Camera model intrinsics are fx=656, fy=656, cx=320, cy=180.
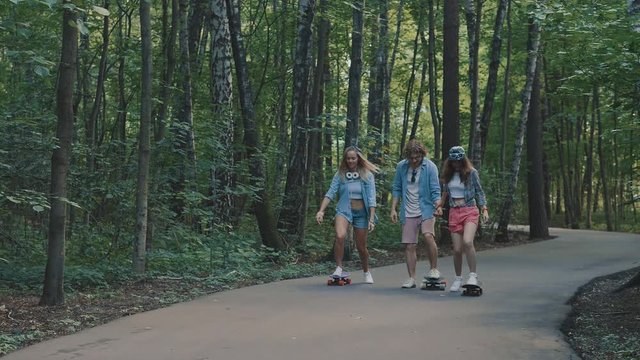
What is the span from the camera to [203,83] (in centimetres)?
2048

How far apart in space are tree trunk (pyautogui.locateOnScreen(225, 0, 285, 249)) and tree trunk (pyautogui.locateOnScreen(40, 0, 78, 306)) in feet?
18.4

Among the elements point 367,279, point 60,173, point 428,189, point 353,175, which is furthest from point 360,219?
point 60,173

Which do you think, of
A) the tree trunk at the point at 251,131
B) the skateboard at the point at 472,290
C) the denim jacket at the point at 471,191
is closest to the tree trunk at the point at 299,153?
the tree trunk at the point at 251,131

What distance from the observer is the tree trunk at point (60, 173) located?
7082 mm

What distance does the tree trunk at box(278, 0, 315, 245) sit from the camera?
14422mm

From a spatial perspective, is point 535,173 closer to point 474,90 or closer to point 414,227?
point 474,90

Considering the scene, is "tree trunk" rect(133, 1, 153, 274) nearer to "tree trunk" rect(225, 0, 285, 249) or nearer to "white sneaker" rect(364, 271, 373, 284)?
"white sneaker" rect(364, 271, 373, 284)

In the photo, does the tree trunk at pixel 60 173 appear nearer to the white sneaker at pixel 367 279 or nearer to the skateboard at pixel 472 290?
the white sneaker at pixel 367 279

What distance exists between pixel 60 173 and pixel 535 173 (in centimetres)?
1919

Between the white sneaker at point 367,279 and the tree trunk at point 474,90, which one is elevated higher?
the tree trunk at point 474,90

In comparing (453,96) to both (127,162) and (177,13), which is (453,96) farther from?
(127,162)

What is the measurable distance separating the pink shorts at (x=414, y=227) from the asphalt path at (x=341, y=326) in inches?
29.5

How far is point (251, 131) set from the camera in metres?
13.0

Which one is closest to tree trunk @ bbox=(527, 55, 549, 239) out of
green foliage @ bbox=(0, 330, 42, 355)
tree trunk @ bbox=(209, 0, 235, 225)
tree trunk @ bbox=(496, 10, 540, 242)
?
tree trunk @ bbox=(496, 10, 540, 242)
